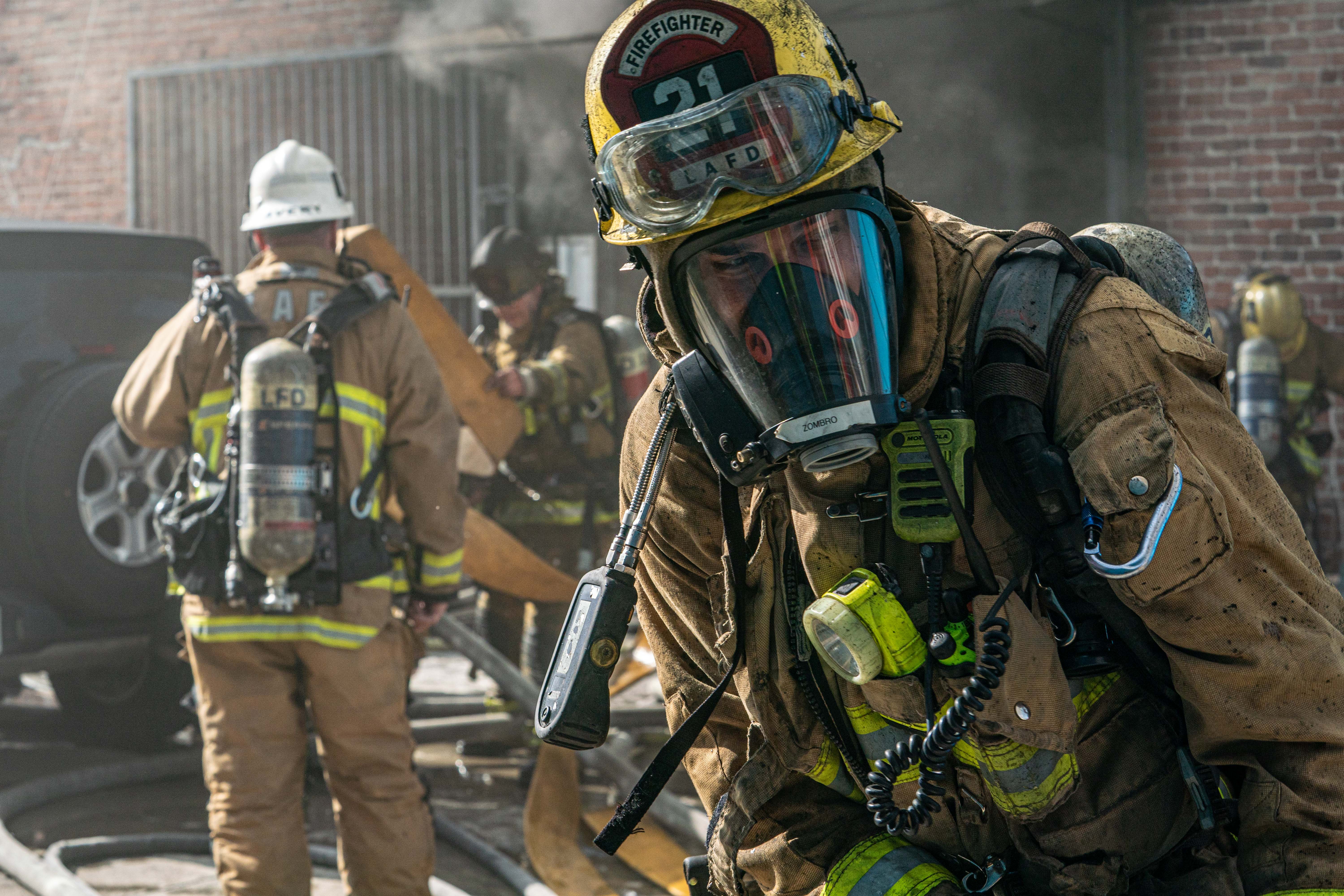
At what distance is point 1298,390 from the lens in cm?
636

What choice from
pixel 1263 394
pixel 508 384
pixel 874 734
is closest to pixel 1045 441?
pixel 874 734

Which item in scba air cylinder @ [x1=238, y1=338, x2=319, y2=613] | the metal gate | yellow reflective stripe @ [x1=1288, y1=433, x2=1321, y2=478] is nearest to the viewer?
scba air cylinder @ [x1=238, y1=338, x2=319, y2=613]

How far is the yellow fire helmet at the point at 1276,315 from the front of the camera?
630cm

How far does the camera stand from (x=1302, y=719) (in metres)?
1.33

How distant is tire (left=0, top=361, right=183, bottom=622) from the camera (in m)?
4.41

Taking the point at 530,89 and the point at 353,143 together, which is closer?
the point at 530,89

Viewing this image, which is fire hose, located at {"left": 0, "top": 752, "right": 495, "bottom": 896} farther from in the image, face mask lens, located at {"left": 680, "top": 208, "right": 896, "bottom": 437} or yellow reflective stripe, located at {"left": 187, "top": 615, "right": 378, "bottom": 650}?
face mask lens, located at {"left": 680, "top": 208, "right": 896, "bottom": 437}

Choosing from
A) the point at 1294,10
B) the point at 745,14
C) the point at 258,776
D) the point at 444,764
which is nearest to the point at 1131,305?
the point at 745,14

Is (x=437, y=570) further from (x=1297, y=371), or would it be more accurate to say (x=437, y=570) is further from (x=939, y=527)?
(x=1297, y=371)

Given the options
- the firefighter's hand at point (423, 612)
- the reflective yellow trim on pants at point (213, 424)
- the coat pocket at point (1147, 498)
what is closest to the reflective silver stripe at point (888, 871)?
the coat pocket at point (1147, 498)

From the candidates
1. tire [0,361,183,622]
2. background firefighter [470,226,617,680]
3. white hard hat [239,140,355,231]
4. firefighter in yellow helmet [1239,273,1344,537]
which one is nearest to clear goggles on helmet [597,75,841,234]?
white hard hat [239,140,355,231]

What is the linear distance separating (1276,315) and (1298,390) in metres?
0.40

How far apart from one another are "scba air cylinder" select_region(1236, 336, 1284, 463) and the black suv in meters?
4.80

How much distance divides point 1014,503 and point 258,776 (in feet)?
8.26
